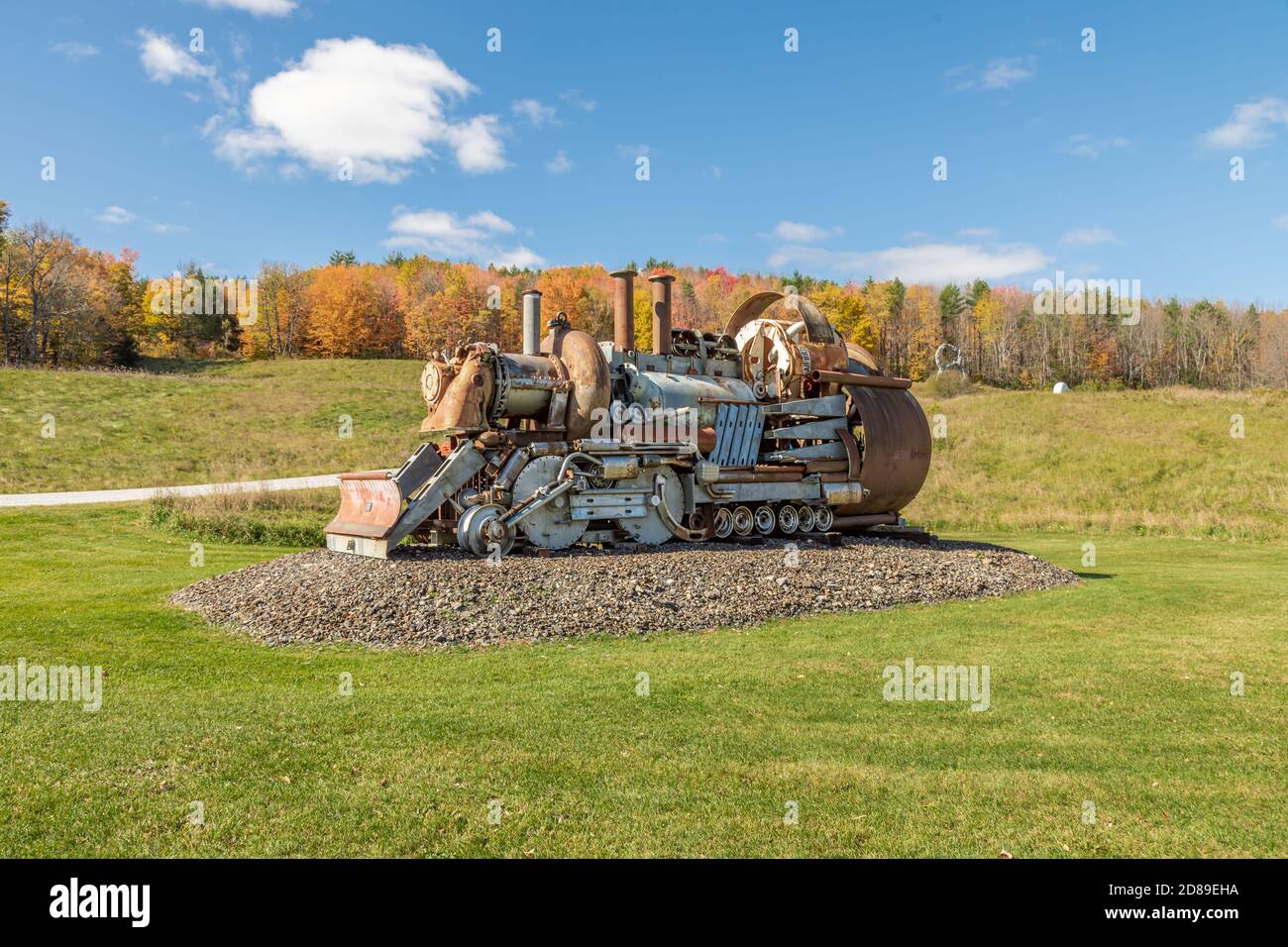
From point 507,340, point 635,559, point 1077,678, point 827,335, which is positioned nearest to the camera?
point 1077,678

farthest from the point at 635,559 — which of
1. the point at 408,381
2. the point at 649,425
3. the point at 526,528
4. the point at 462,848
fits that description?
the point at 408,381

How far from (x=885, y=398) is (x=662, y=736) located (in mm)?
15424

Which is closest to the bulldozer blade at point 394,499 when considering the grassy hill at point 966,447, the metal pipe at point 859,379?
the metal pipe at point 859,379

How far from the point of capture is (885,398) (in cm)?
2088

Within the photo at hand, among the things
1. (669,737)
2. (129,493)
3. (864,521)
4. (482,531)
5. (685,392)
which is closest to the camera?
(669,737)

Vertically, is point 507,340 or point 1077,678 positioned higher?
point 507,340

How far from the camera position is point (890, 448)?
20.3m

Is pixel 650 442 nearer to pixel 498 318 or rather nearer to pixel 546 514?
pixel 546 514

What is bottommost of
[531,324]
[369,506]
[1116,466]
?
[1116,466]

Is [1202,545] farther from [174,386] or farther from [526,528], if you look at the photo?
[174,386]

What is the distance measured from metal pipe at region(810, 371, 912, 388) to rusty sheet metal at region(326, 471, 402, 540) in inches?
383

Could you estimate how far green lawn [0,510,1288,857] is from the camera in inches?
201

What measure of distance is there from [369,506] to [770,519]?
8282 mm

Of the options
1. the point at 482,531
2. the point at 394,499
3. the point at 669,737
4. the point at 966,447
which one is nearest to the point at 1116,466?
the point at 966,447
